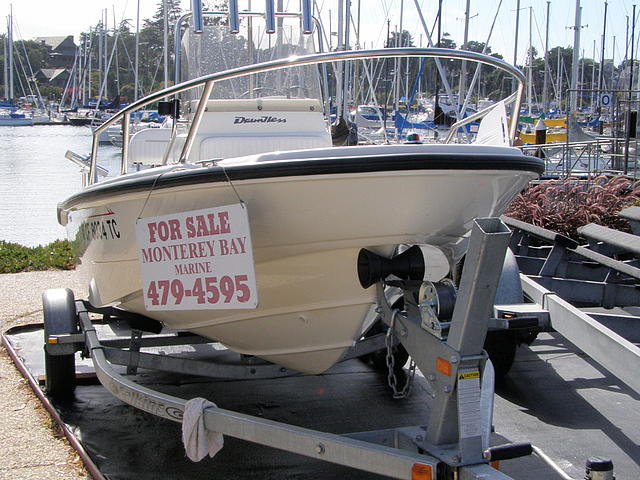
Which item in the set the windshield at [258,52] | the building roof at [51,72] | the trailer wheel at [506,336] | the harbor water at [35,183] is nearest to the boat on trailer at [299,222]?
the trailer wheel at [506,336]

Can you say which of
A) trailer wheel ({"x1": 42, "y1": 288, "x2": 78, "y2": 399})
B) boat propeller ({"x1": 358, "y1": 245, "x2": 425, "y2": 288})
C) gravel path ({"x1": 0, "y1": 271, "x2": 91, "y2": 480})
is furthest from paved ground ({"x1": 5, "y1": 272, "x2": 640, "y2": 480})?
boat propeller ({"x1": 358, "y1": 245, "x2": 425, "y2": 288})

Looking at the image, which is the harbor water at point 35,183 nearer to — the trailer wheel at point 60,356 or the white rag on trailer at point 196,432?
the trailer wheel at point 60,356

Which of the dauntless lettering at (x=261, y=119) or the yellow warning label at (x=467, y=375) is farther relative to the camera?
the dauntless lettering at (x=261, y=119)

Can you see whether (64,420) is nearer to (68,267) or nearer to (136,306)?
(136,306)

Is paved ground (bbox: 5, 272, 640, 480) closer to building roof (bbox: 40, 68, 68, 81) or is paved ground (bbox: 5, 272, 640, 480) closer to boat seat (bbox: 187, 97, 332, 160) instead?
boat seat (bbox: 187, 97, 332, 160)

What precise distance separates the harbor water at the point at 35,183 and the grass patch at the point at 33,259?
3.79 feet

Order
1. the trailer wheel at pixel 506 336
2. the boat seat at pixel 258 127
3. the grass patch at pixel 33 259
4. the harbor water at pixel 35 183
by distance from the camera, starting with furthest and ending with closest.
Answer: the harbor water at pixel 35 183 < the grass patch at pixel 33 259 < the boat seat at pixel 258 127 < the trailer wheel at pixel 506 336

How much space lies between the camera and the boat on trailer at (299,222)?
11.0ft

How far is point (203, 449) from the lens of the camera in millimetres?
3521

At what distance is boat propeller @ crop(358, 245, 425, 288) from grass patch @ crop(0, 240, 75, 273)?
5955 mm

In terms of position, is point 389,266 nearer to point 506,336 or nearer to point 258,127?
point 506,336

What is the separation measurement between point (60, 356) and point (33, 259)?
4.78 metres

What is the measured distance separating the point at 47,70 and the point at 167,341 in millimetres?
106418

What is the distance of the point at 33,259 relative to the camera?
9234 mm
